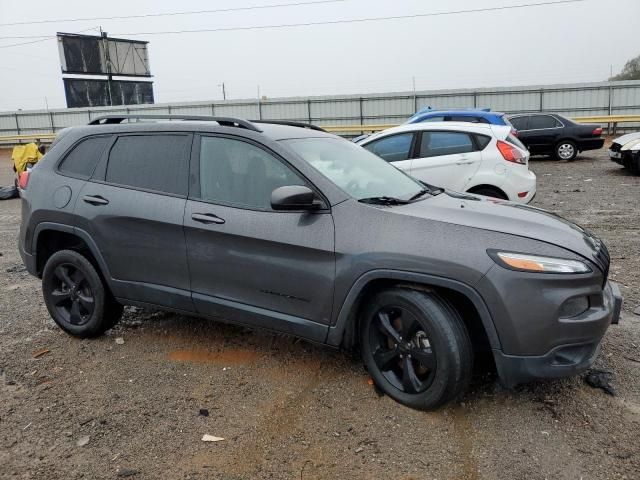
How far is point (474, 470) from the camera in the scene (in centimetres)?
271

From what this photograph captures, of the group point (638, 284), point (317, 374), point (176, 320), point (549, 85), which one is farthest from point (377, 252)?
point (549, 85)

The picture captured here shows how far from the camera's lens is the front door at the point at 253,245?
3.29 m

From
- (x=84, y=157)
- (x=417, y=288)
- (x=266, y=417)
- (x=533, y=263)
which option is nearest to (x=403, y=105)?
(x=84, y=157)

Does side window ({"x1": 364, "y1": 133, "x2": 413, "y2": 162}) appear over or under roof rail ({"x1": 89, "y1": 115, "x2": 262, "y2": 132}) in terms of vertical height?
under

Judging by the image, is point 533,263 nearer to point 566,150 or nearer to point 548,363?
point 548,363

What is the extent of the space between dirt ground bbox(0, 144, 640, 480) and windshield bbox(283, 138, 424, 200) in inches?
48.7

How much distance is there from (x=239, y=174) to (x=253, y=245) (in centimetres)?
53

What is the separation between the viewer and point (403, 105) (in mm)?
29094

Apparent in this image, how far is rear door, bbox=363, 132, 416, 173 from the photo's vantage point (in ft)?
26.4

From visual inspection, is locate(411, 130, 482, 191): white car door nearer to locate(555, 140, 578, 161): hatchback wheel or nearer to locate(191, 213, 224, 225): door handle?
locate(191, 213, 224, 225): door handle

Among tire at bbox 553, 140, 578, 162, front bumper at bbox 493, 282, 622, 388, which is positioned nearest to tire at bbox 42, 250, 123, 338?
front bumper at bbox 493, 282, 622, 388

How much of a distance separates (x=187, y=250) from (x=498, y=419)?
2.22 metres

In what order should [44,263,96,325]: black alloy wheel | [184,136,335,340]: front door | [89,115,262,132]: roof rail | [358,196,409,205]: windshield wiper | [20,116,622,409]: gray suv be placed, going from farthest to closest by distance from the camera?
[44,263,96,325]: black alloy wheel, [89,115,262,132]: roof rail, [358,196,409,205]: windshield wiper, [184,136,335,340]: front door, [20,116,622,409]: gray suv

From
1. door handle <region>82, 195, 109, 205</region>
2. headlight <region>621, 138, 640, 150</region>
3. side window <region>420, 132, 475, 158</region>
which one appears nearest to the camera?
door handle <region>82, 195, 109, 205</region>
